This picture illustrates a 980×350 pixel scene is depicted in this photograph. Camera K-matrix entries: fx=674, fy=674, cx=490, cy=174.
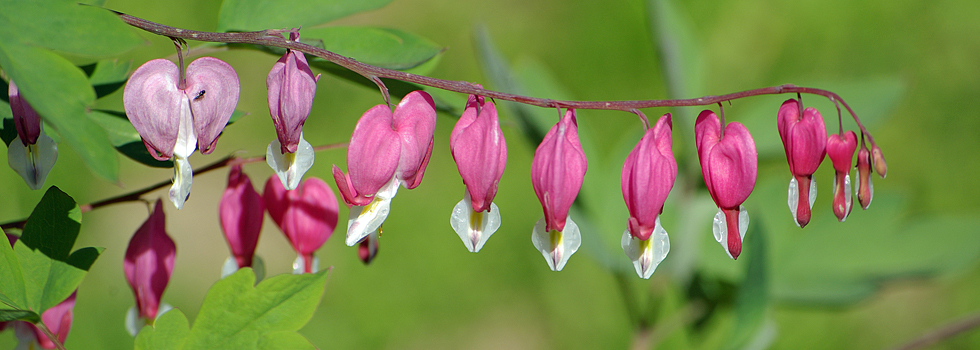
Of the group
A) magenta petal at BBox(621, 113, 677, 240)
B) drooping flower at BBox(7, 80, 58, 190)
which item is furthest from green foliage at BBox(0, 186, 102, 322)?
magenta petal at BBox(621, 113, 677, 240)

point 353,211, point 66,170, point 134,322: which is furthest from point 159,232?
point 66,170

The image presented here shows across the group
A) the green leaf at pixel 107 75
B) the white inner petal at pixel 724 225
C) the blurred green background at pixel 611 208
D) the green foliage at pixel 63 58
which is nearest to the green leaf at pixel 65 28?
the green foliage at pixel 63 58

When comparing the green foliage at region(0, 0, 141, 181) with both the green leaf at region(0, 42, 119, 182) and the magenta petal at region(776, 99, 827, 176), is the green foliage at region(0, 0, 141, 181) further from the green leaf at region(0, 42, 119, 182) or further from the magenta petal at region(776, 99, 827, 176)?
the magenta petal at region(776, 99, 827, 176)

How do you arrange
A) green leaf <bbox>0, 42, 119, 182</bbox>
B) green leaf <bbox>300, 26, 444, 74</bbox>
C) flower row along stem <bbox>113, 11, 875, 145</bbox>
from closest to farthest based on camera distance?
1. green leaf <bbox>0, 42, 119, 182</bbox>
2. flower row along stem <bbox>113, 11, 875, 145</bbox>
3. green leaf <bbox>300, 26, 444, 74</bbox>

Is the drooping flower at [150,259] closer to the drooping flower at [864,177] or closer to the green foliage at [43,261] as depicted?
the green foliage at [43,261]

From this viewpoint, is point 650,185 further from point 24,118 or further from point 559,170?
point 24,118

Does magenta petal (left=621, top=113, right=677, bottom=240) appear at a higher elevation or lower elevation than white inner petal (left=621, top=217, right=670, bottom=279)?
higher
